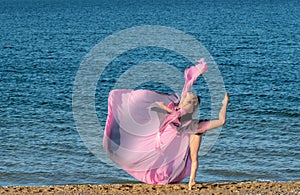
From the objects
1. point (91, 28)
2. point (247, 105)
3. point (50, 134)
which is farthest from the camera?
point (91, 28)

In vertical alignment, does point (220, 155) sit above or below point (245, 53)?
below

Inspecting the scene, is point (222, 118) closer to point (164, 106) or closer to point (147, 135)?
point (164, 106)

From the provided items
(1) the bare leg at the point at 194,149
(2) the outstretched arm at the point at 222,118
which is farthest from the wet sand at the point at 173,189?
(2) the outstretched arm at the point at 222,118

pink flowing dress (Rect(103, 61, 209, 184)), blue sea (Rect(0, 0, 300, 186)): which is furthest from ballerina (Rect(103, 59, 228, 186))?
blue sea (Rect(0, 0, 300, 186))

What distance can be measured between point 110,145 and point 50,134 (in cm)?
1235

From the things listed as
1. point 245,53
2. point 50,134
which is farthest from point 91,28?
point 50,134

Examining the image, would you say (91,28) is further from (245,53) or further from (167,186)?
(167,186)

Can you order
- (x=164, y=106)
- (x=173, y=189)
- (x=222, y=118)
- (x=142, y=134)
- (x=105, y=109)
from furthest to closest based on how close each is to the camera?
1. (x=105, y=109)
2. (x=142, y=134)
3. (x=173, y=189)
4. (x=164, y=106)
5. (x=222, y=118)

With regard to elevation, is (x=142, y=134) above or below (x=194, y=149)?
above

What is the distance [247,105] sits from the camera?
106ft

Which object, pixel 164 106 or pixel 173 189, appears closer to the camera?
pixel 164 106

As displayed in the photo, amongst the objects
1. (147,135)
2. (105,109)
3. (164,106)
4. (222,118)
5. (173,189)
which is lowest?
(173,189)

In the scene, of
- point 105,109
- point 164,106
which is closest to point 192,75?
point 164,106

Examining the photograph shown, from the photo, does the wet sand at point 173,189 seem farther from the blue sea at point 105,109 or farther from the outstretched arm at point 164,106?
the blue sea at point 105,109
